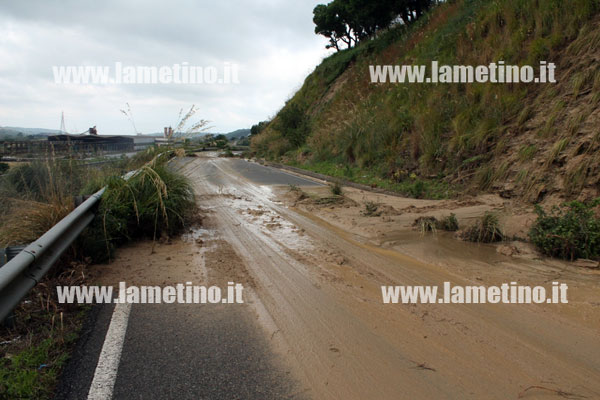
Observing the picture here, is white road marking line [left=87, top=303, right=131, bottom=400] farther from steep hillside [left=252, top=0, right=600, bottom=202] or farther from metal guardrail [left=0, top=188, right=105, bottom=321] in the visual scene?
steep hillside [left=252, top=0, right=600, bottom=202]

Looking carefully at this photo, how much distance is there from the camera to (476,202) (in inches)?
319

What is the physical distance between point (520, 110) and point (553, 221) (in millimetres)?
5391

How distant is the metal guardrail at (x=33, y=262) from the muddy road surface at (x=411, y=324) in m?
1.70

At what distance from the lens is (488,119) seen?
33.4ft

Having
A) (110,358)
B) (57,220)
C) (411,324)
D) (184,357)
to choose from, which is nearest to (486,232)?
(411,324)

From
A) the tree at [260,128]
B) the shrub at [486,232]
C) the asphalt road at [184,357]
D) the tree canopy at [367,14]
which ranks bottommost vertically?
the asphalt road at [184,357]

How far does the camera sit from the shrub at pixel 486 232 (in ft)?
18.9

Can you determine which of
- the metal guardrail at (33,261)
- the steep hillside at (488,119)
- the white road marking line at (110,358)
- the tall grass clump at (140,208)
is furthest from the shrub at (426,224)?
the metal guardrail at (33,261)

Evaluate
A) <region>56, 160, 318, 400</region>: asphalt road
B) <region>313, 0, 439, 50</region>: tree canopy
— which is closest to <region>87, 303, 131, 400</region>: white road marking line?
<region>56, 160, 318, 400</region>: asphalt road

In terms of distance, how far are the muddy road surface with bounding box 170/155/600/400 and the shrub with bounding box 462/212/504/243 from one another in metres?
0.24

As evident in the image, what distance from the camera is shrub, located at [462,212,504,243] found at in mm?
5770

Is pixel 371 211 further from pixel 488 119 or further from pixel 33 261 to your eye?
pixel 33 261

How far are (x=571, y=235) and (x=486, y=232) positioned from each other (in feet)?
3.56

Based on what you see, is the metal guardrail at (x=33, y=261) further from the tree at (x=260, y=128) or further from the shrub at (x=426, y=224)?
the tree at (x=260, y=128)
